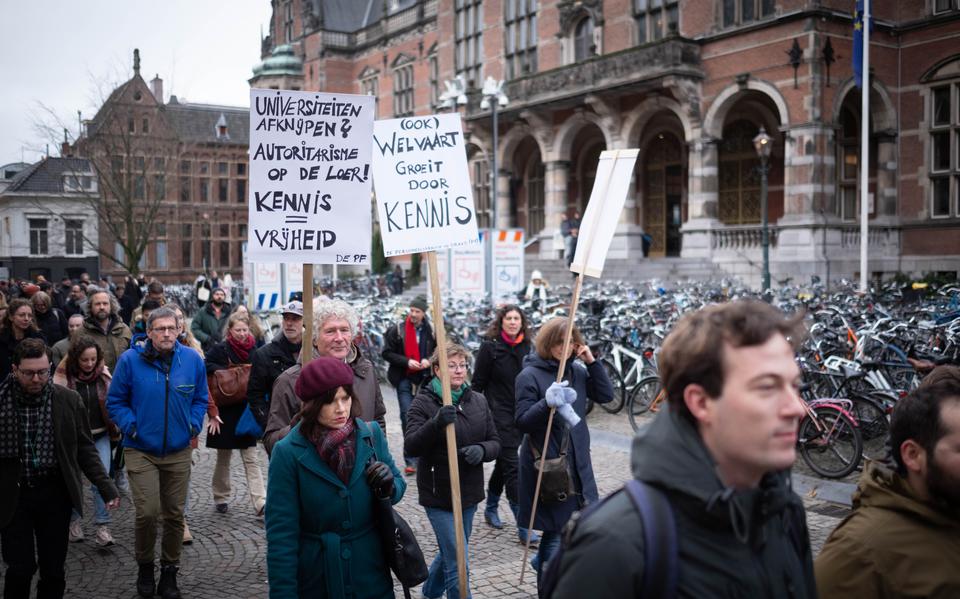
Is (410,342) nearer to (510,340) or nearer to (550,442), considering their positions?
(510,340)

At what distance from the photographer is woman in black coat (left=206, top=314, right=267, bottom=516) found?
6359 mm

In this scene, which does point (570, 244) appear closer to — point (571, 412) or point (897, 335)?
point (897, 335)

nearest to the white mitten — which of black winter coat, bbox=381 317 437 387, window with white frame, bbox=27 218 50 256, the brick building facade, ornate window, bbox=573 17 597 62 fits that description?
black winter coat, bbox=381 317 437 387

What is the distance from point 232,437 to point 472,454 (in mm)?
2656

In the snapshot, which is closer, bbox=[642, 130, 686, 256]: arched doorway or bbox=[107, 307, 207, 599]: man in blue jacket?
bbox=[107, 307, 207, 599]: man in blue jacket

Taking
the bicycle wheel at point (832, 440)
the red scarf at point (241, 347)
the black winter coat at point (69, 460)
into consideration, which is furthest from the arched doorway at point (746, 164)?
the black winter coat at point (69, 460)

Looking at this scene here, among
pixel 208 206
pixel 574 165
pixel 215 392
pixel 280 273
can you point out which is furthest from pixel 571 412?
pixel 208 206

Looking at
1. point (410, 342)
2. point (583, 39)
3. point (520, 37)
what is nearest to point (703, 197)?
point (583, 39)

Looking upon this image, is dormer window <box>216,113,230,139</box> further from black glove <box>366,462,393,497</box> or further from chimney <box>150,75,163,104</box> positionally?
black glove <box>366,462,393,497</box>

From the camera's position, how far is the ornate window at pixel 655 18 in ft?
72.0

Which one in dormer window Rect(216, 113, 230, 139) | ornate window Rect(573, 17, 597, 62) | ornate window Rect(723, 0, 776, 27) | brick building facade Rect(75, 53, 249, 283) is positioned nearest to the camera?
ornate window Rect(723, 0, 776, 27)

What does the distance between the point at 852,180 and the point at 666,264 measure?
493cm

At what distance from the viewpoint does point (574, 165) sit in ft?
90.1

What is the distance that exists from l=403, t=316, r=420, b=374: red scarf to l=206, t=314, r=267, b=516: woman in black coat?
6.38 feet
